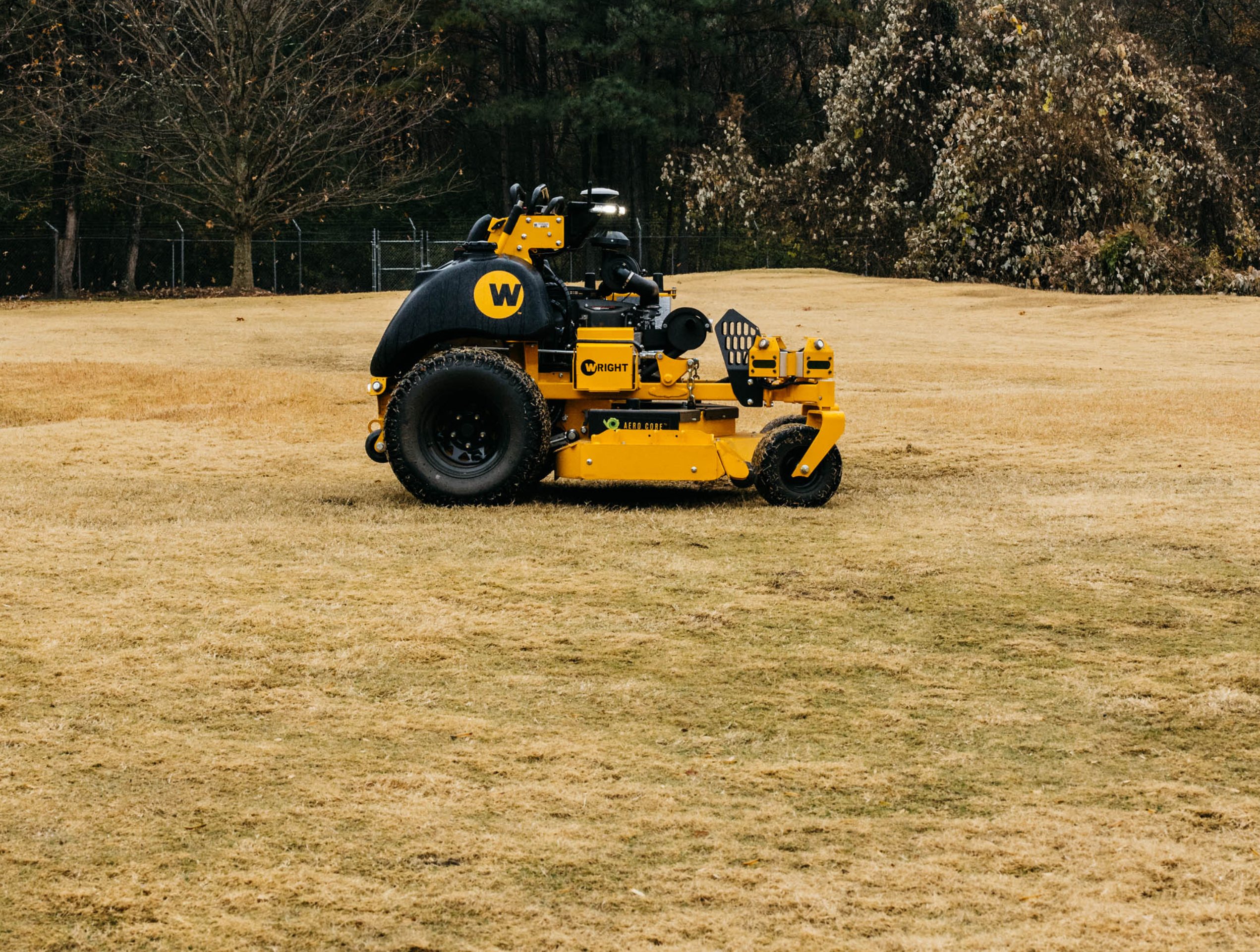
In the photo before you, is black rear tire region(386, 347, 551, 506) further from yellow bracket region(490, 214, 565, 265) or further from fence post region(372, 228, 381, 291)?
fence post region(372, 228, 381, 291)

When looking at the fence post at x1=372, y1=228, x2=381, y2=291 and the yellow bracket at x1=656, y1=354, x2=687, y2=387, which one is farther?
the fence post at x1=372, y1=228, x2=381, y2=291

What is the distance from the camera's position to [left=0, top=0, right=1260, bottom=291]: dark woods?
32.2 metres

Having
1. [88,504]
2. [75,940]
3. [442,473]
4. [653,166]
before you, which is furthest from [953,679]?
[653,166]

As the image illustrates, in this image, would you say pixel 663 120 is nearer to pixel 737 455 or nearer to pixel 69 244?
pixel 69 244

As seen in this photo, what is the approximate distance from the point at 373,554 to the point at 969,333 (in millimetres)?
18217

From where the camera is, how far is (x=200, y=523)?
9500 millimetres

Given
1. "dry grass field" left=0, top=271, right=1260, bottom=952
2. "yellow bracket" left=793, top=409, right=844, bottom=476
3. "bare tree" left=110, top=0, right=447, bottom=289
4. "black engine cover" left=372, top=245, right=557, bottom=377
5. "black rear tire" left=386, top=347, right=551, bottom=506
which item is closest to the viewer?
"dry grass field" left=0, top=271, right=1260, bottom=952

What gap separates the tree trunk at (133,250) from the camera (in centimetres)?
4222

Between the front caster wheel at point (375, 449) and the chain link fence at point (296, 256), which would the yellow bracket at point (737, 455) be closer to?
the front caster wheel at point (375, 449)

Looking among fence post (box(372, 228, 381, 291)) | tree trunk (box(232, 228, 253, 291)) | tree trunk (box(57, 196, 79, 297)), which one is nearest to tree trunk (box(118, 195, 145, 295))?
tree trunk (box(57, 196, 79, 297))

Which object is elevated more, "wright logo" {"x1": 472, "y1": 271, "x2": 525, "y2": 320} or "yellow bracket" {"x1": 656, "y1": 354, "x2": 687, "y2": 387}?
"wright logo" {"x1": 472, "y1": 271, "x2": 525, "y2": 320}

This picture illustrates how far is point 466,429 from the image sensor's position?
10.2 meters

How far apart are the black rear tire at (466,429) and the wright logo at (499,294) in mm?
283

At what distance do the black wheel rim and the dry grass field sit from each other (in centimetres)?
45
